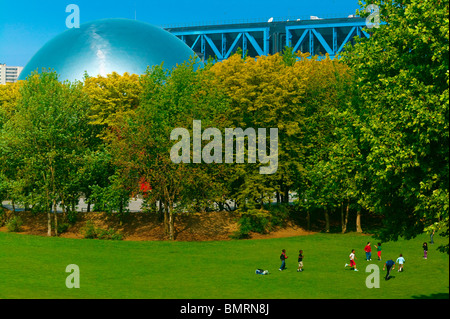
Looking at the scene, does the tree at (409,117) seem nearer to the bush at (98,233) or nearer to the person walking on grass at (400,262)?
the person walking on grass at (400,262)

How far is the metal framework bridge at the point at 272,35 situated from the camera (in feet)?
461

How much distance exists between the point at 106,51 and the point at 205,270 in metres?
45.2

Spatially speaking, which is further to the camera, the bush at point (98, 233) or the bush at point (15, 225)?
the bush at point (15, 225)

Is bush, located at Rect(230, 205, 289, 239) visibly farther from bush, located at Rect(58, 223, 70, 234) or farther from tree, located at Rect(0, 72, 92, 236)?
bush, located at Rect(58, 223, 70, 234)

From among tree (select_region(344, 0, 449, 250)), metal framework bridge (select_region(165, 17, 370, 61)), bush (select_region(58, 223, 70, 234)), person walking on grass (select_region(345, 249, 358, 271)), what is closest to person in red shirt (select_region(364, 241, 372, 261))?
person walking on grass (select_region(345, 249, 358, 271))

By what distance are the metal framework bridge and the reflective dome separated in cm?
6588

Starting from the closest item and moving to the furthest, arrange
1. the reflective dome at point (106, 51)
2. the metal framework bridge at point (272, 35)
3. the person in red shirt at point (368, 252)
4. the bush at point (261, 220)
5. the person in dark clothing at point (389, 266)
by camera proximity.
→ the person in dark clothing at point (389, 266) → the person in red shirt at point (368, 252) → the bush at point (261, 220) → the reflective dome at point (106, 51) → the metal framework bridge at point (272, 35)

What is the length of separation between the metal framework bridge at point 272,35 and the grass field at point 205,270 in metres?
100.0

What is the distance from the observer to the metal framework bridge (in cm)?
14062

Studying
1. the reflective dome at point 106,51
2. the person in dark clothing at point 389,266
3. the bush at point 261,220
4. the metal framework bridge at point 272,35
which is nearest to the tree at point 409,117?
the person in dark clothing at point 389,266

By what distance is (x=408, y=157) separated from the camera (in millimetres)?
19344

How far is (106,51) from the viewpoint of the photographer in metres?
71.6

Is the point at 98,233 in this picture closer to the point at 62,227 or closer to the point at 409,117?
the point at 62,227
